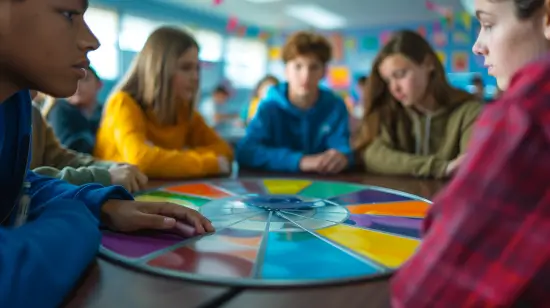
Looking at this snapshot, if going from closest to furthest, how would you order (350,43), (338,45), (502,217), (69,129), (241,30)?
(502,217)
(69,129)
(241,30)
(350,43)
(338,45)

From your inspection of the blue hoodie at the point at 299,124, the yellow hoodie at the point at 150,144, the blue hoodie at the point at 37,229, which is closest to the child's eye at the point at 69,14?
the blue hoodie at the point at 37,229

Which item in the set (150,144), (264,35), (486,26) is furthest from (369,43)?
(486,26)

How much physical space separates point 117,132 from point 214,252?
0.93 m

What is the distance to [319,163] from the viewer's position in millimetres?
1445

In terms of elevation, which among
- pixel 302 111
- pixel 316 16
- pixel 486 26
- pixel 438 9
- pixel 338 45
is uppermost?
pixel 438 9

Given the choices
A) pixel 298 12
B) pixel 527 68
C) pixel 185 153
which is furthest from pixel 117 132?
pixel 298 12

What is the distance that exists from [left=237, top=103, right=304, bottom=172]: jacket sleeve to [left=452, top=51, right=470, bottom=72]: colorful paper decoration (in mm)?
6573

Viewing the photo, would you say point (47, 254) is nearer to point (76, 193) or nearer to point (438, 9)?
point (76, 193)

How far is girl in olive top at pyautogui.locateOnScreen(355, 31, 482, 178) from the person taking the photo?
60.0 inches

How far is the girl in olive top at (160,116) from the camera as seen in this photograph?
1.37m

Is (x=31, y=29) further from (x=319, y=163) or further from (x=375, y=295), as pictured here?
(x=319, y=163)

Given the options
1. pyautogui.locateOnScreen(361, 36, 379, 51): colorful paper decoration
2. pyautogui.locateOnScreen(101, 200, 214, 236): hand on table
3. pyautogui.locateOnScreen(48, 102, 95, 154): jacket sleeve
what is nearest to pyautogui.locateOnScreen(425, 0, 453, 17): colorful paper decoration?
pyautogui.locateOnScreen(361, 36, 379, 51): colorful paper decoration

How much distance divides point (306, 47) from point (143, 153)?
770mm

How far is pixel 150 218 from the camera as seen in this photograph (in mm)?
691
